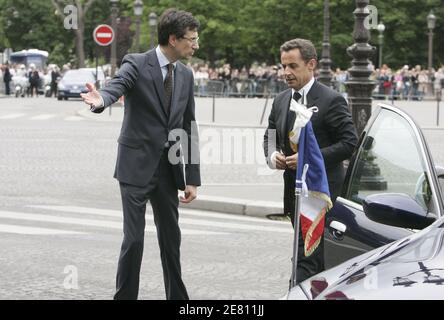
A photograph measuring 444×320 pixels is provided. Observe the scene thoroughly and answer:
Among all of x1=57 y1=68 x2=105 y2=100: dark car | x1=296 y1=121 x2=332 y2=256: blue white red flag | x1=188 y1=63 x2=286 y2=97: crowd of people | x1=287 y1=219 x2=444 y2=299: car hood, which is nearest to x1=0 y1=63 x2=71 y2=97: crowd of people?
x1=57 y1=68 x2=105 y2=100: dark car

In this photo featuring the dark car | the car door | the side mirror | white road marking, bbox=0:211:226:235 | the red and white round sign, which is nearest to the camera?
the side mirror

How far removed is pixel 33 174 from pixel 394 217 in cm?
1284

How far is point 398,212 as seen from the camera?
4.34 meters

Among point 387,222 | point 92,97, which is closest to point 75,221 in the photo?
point 92,97

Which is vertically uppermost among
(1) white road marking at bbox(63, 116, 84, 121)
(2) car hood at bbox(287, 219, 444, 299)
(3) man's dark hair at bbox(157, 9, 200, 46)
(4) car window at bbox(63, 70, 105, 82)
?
(3) man's dark hair at bbox(157, 9, 200, 46)

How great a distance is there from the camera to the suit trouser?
625 centimetres

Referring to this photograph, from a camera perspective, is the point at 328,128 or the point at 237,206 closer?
the point at 328,128

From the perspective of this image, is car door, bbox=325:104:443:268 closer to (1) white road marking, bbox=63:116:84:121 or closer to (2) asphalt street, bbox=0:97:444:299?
(2) asphalt street, bbox=0:97:444:299

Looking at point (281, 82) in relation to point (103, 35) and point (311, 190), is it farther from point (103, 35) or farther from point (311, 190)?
point (311, 190)

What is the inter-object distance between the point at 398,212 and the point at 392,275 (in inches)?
34.6

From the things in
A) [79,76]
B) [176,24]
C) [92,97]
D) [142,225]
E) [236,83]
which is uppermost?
[176,24]

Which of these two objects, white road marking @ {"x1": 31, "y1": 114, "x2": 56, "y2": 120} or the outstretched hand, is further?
white road marking @ {"x1": 31, "y1": 114, "x2": 56, "y2": 120}

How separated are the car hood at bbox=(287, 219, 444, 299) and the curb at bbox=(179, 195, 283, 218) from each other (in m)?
8.51
